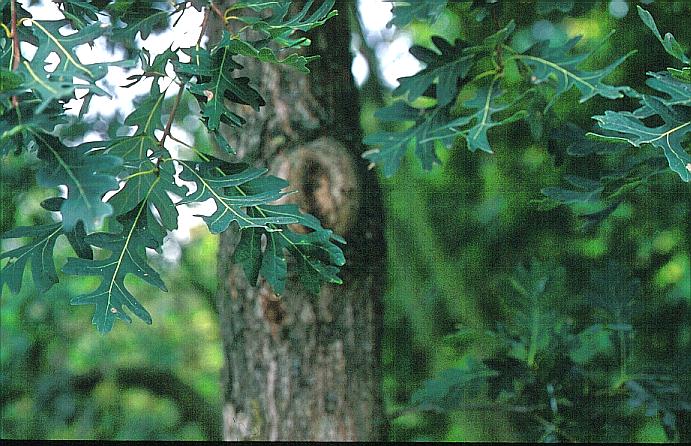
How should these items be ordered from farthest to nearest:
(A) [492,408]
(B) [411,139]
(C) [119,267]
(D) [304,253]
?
1. (A) [492,408]
2. (B) [411,139]
3. (D) [304,253]
4. (C) [119,267]

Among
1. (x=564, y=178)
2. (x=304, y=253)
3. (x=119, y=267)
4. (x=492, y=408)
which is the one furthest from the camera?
(x=492, y=408)

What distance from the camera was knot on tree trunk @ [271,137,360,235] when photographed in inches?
49.0

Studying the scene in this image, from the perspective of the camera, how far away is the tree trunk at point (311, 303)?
127 cm

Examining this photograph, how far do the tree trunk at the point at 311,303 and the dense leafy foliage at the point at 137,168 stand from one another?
11.5 inches

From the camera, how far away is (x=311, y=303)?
1.28 m

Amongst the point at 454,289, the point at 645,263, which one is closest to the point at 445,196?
the point at 454,289

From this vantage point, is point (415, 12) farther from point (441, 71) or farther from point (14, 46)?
point (14, 46)

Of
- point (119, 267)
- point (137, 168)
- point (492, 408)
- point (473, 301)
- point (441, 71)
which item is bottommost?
point (492, 408)

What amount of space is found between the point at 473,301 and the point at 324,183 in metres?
1.12

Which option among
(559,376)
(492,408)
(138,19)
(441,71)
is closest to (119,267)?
(138,19)

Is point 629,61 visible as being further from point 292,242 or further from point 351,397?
point 292,242

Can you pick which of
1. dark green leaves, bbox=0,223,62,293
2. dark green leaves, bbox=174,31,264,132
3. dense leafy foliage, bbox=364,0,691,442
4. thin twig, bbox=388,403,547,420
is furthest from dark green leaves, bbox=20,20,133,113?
thin twig, bbox=388,403,547,420

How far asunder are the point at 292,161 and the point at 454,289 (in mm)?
1117

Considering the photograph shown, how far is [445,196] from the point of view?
248 cm
